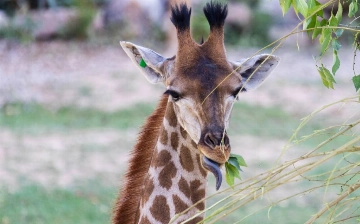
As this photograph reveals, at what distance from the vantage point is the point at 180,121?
12.6 ft

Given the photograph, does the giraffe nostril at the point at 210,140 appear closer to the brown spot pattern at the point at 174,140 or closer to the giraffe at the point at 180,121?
the giraffe at the point at 180,121

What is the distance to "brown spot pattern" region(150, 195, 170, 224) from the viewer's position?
12.8 ft

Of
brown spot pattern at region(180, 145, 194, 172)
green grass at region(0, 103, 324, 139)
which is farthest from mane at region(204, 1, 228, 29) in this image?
green grass at region(0, 103, 324, 139)

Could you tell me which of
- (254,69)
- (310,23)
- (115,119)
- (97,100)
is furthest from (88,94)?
(310,23)

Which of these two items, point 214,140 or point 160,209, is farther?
point 160,209

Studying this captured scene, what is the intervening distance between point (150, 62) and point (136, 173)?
630 millimetres

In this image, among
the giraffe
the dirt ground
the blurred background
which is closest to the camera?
the giraffe

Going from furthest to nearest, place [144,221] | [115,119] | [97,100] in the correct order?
[97,100], [115,119], [144,221]

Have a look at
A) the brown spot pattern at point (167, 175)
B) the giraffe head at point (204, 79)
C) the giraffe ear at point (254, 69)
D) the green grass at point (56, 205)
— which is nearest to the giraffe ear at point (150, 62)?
the giraffe head at point (204, 79)

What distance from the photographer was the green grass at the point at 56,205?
26.7 feet

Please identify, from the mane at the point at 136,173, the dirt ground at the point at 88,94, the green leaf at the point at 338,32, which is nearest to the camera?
the green leaf at the point at 338,32

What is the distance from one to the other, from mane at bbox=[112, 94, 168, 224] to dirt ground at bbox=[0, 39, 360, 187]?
4.43 metres

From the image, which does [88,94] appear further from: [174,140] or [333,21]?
[333,21]

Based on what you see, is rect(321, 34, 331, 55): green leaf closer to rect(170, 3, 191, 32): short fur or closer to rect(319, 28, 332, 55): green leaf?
rect(319, 28, 332, 55): green leaf
